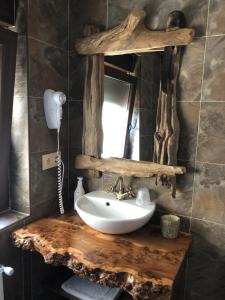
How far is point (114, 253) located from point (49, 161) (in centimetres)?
77

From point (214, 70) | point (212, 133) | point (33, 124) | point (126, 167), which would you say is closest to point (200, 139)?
point (212, 133)

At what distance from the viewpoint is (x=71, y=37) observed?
1.76m

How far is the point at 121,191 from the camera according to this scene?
165cm

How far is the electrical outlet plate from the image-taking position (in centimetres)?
164

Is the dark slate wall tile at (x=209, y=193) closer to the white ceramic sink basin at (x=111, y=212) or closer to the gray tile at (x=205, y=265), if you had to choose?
the gray tile at (x=205, y=265)

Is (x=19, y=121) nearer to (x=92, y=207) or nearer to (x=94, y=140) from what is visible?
(x=94, y=140)

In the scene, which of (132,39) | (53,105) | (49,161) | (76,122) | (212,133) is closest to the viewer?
(212,133)

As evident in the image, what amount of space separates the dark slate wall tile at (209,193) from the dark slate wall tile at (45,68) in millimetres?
1074

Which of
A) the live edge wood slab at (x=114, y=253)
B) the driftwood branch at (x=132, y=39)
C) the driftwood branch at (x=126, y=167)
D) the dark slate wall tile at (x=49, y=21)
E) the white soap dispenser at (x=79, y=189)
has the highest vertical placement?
the dark slate wall tile at (x=49, y=21)

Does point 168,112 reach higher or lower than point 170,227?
higher

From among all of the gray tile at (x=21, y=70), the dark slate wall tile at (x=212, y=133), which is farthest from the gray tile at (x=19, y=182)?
the dark slate wall tile at (x=212, y=133)

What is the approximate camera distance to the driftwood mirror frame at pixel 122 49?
1.38 m

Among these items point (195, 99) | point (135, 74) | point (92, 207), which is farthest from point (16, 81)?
point (195, 99)

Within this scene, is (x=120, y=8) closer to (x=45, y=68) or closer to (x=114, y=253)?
(x=45, y=68)
